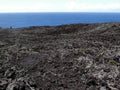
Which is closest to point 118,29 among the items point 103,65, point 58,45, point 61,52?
point 58,45

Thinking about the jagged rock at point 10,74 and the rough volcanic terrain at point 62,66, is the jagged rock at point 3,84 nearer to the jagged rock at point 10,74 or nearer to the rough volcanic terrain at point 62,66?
the rough volcanic terrain at point 62,66

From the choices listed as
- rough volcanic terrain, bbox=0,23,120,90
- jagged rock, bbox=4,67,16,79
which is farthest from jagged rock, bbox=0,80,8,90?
jagged rock, bbox=4,67,16,79

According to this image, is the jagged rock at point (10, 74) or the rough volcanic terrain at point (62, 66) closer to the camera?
the rough volcanic terrain at point (62, 66)

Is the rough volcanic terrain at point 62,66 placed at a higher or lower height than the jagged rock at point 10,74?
higher

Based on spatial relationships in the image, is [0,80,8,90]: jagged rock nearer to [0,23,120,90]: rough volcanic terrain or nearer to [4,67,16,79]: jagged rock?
[0,23,120,90]: rough volcanic terrain

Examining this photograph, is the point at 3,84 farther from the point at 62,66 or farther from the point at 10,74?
the point at 62,66

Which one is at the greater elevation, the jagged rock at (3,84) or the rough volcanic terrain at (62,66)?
the rough volcanic terrain at (62,66)

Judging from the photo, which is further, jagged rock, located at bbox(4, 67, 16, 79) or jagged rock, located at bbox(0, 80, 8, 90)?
jagged rock, located at bbox(4, 67, 16, 79)

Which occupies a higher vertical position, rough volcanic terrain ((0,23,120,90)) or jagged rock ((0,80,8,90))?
rough volcanic terrain ((0,23,120,90))

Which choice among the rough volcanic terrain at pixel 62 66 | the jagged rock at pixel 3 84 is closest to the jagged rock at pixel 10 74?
the rough volcanic terrain at pixel 62 66

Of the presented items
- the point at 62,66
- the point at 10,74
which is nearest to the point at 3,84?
the point at 10,74
